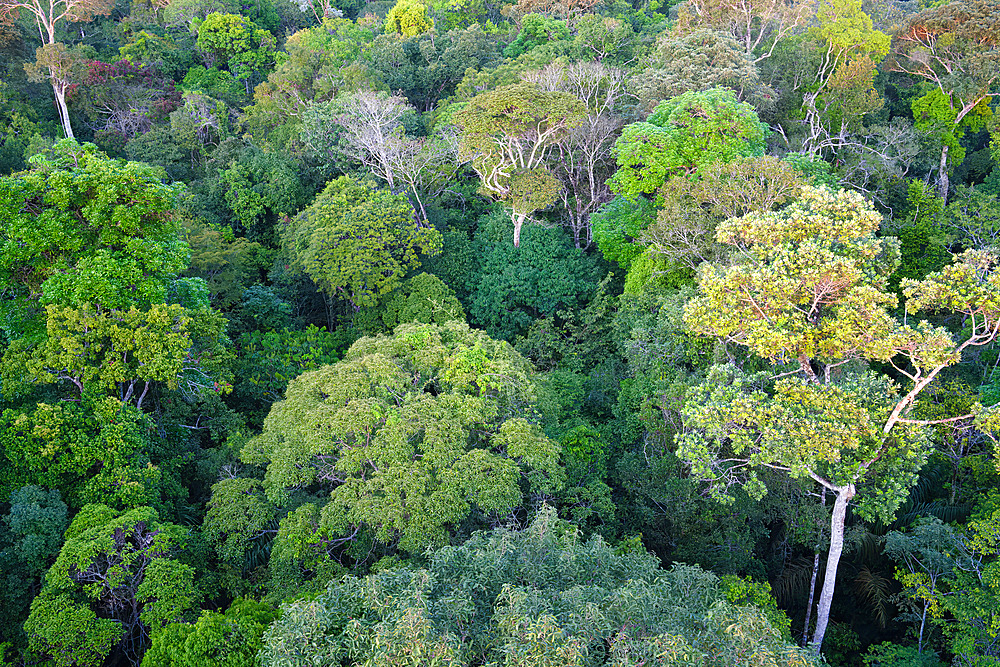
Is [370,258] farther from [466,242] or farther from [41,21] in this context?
[41,21]

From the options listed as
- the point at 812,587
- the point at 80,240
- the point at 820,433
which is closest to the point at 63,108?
the point at 80,240

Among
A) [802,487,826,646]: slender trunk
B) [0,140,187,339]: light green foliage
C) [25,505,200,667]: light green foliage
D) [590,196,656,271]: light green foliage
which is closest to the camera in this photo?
[25,505,200,667]: light green foliage

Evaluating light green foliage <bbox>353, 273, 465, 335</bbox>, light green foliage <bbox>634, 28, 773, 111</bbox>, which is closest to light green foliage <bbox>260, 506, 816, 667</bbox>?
light green foliage <bbox>353, 273, 465, 335</bbox>

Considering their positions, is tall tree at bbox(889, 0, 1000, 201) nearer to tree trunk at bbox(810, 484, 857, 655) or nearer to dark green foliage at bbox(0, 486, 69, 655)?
tree trunk at bbox(810, 484, 857, 655)

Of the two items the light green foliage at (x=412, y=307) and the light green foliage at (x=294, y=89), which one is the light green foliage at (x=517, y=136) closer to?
the light green foliage at (x=412, y=307)

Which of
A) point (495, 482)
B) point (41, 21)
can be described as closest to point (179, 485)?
point (495, 482)

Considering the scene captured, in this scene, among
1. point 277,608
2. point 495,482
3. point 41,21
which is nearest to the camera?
point 277,608

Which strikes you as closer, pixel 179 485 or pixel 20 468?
pixel 20 468

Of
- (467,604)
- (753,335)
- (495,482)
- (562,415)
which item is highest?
(753,335)
